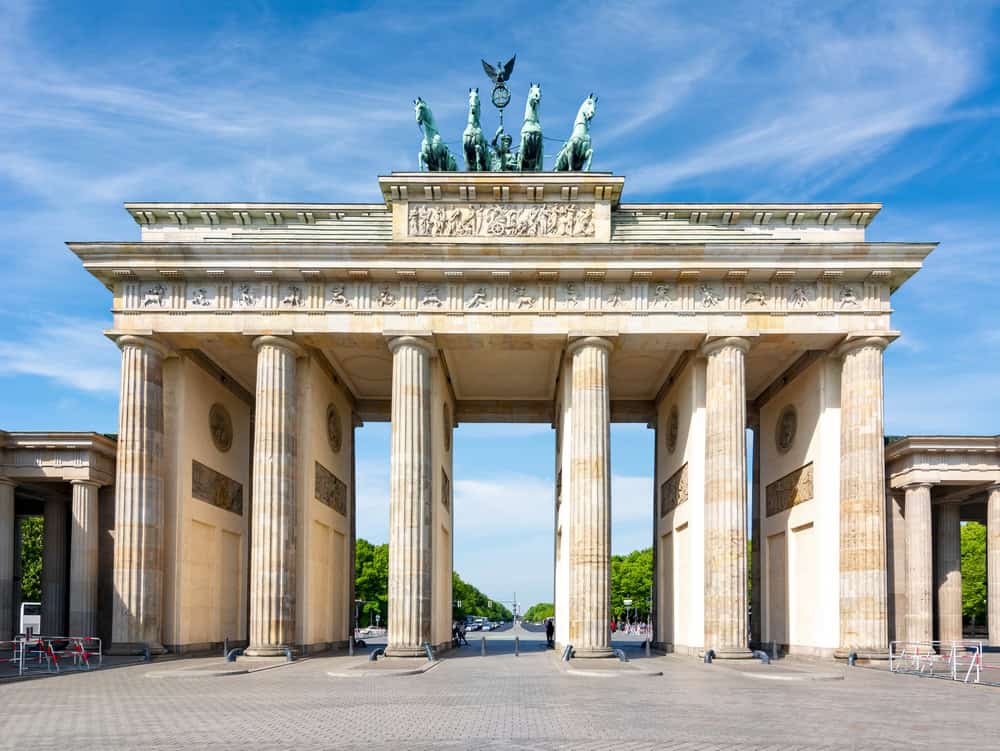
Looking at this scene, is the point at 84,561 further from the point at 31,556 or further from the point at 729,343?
the point at 31,556

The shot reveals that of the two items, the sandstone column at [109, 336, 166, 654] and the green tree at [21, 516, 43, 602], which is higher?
the sandstone column at [109, 336, 166, 654]

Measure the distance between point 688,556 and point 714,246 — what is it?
11003 millimetres

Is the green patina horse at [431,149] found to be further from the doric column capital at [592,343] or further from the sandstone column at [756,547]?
the sandstone column at [756,547]

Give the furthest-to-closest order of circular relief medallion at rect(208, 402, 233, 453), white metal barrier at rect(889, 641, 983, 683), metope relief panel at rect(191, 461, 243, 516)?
1. circular relief medallion at rect(208, 402, 233, 453)
2. metope relief panel at rect(191, 461, 243, 516)
3. white metal barrier at rect(889, 641, 983, 683)

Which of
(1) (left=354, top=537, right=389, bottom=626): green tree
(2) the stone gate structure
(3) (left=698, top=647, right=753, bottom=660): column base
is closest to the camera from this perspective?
(3) (left=698, top=647, right=753, bottom=660): column base

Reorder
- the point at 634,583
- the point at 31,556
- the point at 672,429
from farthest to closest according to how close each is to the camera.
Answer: the point at 634,583, the point at 31,556, the point at 672,429

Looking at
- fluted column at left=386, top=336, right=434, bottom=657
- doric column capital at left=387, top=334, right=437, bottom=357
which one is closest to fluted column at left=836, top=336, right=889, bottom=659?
fluted column at left=386, top=336, right=434, bottom=657

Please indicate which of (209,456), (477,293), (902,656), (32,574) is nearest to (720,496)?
(902,656)

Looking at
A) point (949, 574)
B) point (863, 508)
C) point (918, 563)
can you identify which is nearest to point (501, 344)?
point (863, 508)

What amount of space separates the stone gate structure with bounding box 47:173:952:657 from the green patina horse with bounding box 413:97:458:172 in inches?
81.6

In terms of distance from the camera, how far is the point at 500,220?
33844mm

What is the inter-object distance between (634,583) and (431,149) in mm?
94234

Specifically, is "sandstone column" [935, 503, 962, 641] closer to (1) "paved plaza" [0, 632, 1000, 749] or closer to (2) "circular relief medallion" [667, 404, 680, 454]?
(2) "circular relief medallion" [667, 404, 680, 454]

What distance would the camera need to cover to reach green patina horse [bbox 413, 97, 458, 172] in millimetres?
35656
